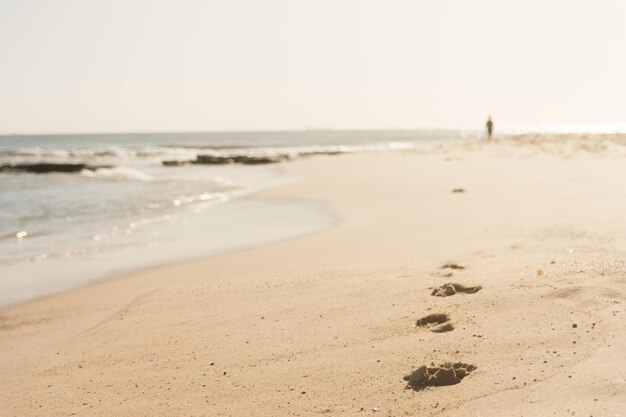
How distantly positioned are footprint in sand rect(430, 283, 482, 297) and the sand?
0.4 inches

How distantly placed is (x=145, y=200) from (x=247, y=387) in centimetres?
1383

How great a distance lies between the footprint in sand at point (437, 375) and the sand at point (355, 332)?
0.4 inches

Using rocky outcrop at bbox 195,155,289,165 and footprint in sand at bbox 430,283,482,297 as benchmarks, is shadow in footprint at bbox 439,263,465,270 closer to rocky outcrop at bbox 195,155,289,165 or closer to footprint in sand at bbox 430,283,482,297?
footprint in sand at bbox 430,283,482,297

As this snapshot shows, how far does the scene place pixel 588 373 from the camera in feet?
9.20

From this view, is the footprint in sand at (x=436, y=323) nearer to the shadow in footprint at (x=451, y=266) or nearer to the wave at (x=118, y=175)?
the shadow in footprint at (x=451, y=266)

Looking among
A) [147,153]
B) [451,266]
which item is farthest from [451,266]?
[147,153]

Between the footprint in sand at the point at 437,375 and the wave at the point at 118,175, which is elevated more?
the footprint in sand at the point at 437,375

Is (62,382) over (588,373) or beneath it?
beneath

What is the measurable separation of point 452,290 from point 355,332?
36.5 inches

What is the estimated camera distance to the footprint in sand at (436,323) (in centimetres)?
371

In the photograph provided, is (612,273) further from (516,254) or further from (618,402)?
(618,402)

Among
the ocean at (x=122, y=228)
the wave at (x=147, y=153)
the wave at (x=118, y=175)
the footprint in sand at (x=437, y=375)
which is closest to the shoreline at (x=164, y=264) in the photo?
the ocean at (x=122, y=228)

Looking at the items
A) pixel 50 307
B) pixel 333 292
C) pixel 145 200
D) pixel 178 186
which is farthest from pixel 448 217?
pixel 178 186

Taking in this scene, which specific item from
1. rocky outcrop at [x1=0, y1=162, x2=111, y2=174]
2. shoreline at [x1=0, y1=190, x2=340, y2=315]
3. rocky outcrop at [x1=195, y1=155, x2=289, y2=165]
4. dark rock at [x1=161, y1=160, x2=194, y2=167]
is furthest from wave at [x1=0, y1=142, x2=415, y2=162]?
shoreline at [x1=0, y1=190, x2=340, y2=315]
